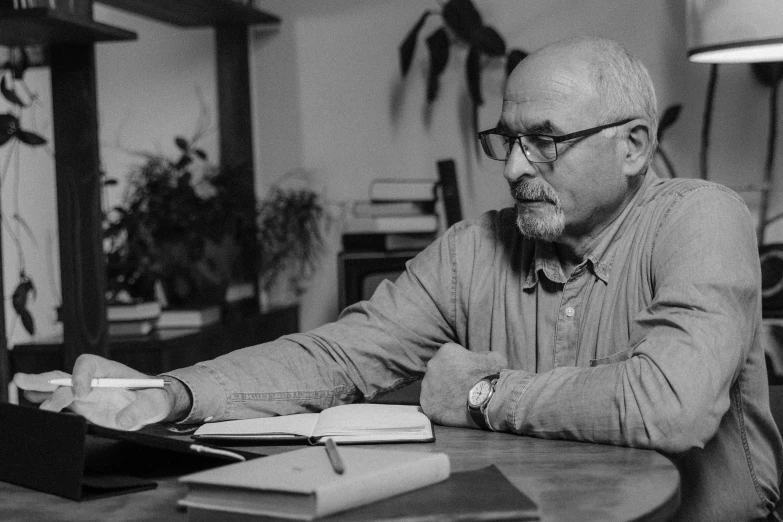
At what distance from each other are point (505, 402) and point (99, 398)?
55 centimetres

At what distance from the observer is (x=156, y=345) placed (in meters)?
2.71

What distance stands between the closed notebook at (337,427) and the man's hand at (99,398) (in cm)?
7

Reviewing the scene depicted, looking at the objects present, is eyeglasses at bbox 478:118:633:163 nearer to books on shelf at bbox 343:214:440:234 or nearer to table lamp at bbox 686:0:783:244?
table lamp at bbox 686:0:783:244

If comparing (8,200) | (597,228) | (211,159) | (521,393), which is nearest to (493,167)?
(211,159)

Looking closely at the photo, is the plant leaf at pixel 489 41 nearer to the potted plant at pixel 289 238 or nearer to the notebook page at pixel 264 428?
the potted plant at pixel 289 238

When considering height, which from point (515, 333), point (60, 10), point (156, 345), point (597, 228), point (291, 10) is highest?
point (291, 10)

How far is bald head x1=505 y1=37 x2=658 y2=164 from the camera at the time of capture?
1551 mm

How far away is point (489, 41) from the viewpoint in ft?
11.3

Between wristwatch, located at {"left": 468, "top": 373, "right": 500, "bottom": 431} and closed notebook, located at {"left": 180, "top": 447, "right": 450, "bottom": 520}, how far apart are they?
386mm

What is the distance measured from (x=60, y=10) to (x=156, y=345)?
947 millimetres

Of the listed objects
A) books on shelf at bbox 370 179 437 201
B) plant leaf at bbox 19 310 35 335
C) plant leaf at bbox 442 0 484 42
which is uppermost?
plant leaf at bbox 442 0 484 42

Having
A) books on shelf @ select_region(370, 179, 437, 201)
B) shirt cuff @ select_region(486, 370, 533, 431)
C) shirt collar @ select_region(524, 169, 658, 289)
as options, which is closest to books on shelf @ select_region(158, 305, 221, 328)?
books on shelf @ select_region(370, 179, 437, 201)

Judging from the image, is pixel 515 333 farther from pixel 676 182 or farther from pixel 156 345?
pixel 156 345

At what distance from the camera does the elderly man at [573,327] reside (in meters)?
1.27
